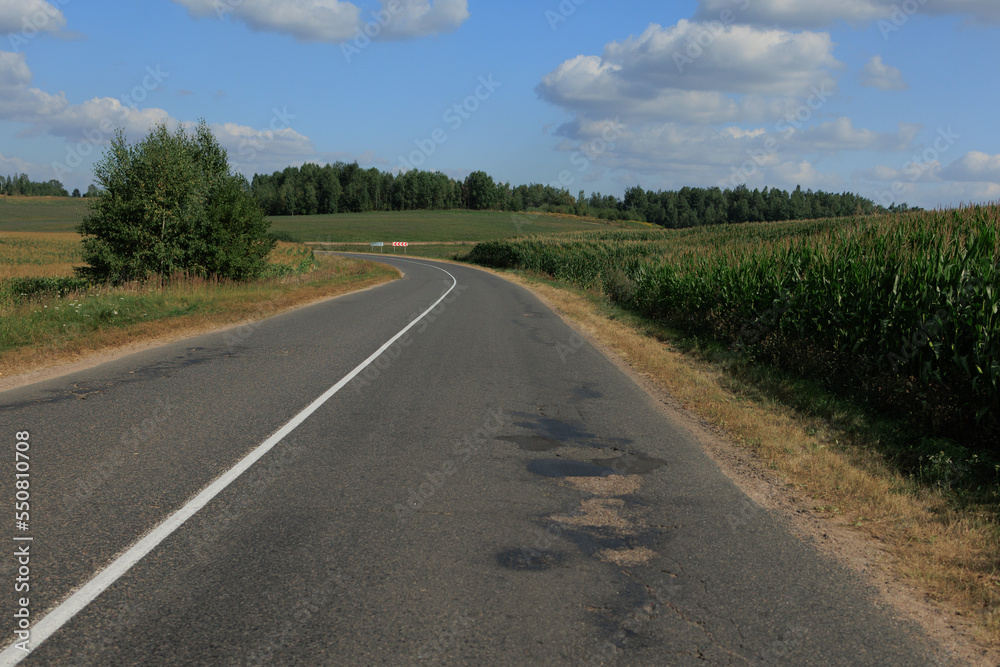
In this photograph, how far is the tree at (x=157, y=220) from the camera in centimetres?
2262

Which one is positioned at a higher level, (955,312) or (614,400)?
(955,312)

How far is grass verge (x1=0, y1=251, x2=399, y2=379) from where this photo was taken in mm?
10984

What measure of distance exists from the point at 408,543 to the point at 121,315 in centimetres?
1359

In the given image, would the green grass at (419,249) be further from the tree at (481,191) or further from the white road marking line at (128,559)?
the white road marking line at (128,559)

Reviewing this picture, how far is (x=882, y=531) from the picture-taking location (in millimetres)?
4719

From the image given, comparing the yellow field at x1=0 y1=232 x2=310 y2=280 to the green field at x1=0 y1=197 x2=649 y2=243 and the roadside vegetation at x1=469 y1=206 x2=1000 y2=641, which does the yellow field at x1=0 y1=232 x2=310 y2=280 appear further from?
the green field at x1=0 y1=197 x2=649 y2=243

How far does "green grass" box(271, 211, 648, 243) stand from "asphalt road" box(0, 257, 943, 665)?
301ft

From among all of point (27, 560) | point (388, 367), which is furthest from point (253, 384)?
point (27, 560)

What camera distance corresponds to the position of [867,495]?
5414 mm

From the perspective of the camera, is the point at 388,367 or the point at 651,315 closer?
the point at 388,367

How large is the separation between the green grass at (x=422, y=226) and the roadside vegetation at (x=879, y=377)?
284ft

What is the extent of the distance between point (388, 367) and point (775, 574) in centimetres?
740

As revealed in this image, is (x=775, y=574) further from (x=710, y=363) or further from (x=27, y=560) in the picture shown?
(x=710, y=363)

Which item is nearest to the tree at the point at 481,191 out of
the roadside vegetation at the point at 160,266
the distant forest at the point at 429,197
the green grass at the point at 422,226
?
the distant forest at the point at 429,197
